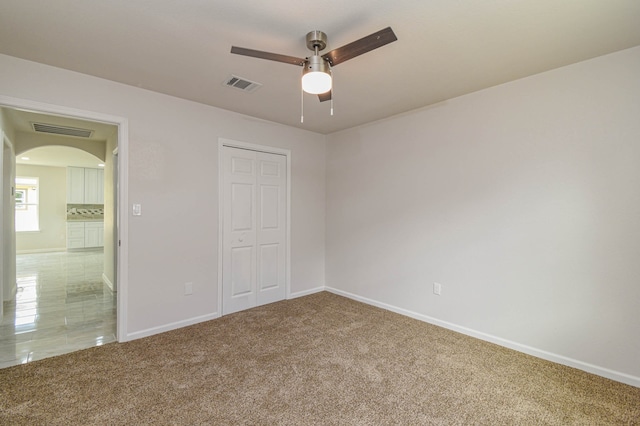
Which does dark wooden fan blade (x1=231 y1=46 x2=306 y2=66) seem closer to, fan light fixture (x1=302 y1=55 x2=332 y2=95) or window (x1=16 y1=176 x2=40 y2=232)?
fan light fixture (x1=302 y1=55 x2=332 y2=95)

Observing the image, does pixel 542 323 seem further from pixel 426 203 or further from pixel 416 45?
pixel 416 45

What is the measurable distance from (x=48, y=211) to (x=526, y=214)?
11.4 m

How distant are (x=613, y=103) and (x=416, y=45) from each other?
1648 millimetres

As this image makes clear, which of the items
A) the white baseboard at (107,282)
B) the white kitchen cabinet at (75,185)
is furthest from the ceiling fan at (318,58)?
the white kitchen cabinet at (75,185)

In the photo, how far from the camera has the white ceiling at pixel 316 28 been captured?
178 cm

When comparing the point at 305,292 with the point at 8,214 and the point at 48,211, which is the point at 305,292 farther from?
the point at 48,211

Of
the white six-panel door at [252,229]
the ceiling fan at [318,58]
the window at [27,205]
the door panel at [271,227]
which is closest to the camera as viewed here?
the ceiling fan at [318,58]

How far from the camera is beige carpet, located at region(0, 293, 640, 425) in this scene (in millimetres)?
1879

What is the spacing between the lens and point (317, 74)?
1821mm

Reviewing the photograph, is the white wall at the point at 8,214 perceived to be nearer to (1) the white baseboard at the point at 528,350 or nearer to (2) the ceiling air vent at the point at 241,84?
→ (2) the ceiling air vent at the point at 241,84

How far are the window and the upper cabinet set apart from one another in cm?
88

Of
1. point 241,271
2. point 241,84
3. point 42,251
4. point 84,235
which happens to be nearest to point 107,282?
point 241,271

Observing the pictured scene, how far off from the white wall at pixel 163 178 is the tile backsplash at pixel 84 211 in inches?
302

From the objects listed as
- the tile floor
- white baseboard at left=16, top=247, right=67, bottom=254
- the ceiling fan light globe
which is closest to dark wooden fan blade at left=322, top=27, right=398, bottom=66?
the ceiling fan light globe
